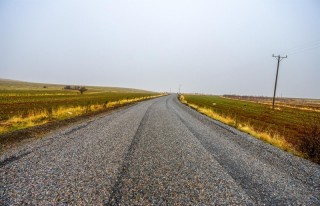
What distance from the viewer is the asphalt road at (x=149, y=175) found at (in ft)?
17.7

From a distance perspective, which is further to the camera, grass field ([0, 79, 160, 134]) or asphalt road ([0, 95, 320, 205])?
grass field ([0, 79, 160, 134])

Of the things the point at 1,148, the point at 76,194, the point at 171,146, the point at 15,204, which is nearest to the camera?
the point at 15,204

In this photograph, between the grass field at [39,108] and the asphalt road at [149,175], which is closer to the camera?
the asphalt road at [149,175]

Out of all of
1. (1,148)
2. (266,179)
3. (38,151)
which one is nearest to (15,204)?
(38,151)

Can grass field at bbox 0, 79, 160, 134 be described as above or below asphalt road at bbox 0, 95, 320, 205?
below

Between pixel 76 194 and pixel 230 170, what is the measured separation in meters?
4.57

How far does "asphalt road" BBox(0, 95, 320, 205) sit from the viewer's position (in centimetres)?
541

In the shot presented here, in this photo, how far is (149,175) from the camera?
6812 millimetres

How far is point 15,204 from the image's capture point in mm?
4832

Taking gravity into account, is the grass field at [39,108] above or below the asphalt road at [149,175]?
below

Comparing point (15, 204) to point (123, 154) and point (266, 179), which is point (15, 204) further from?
point (266, 179)

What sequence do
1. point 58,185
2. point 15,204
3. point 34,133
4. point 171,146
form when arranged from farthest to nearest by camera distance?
1. point 34,133
2. point 171,146
3. point 58,185
4. point 15,204

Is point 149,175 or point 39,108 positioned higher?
point 149,175

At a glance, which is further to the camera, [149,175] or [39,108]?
[39,108]
